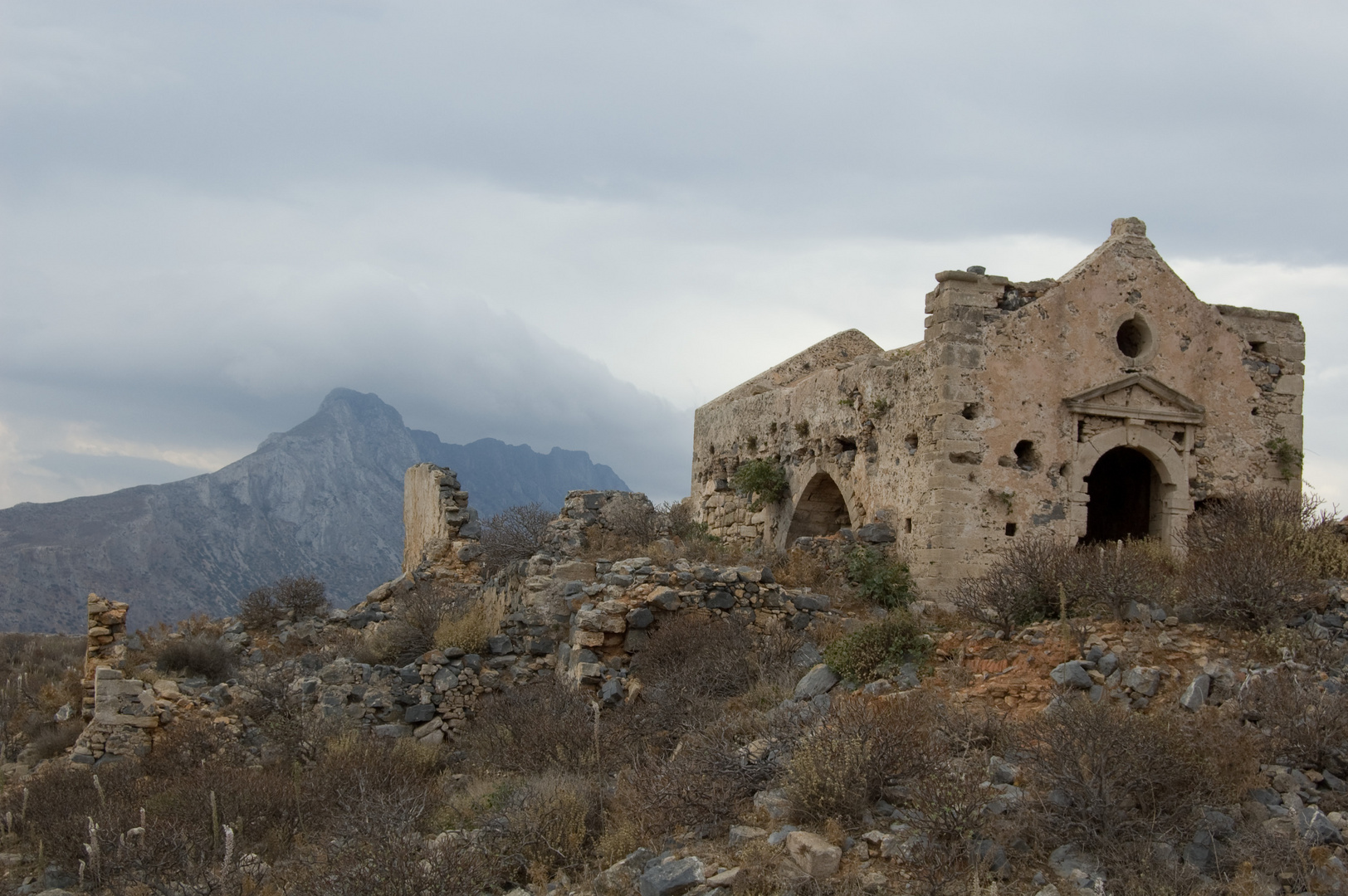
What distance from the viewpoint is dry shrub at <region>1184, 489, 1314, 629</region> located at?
7.73 meters

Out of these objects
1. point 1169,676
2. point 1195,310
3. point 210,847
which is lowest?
point 210,847

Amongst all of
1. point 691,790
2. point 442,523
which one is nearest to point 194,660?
point 442,523

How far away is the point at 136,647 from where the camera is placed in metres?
14.1

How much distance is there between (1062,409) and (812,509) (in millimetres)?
4522

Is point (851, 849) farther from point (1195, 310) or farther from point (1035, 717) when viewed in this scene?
point (1195, 310)

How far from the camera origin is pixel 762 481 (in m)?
16.5

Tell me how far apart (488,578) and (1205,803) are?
37.5 ft

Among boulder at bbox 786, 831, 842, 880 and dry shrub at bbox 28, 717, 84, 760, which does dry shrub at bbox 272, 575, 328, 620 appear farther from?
boulder at bbox 786, 831, 842, 880

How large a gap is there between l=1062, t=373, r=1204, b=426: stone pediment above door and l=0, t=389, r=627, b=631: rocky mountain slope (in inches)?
869

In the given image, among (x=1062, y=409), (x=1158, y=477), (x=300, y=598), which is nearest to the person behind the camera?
(x=1062, y=409)

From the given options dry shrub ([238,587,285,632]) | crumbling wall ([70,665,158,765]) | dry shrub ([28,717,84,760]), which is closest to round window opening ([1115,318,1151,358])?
crumbling wall ([70,665,158,765])

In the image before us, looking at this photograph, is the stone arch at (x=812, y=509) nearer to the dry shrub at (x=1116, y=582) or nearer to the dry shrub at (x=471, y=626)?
the dry shrub at (x=471, y=626)

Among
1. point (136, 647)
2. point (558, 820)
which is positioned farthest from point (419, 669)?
point (136, 647)

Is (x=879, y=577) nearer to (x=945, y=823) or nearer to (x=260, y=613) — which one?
(x=945, y=823)
